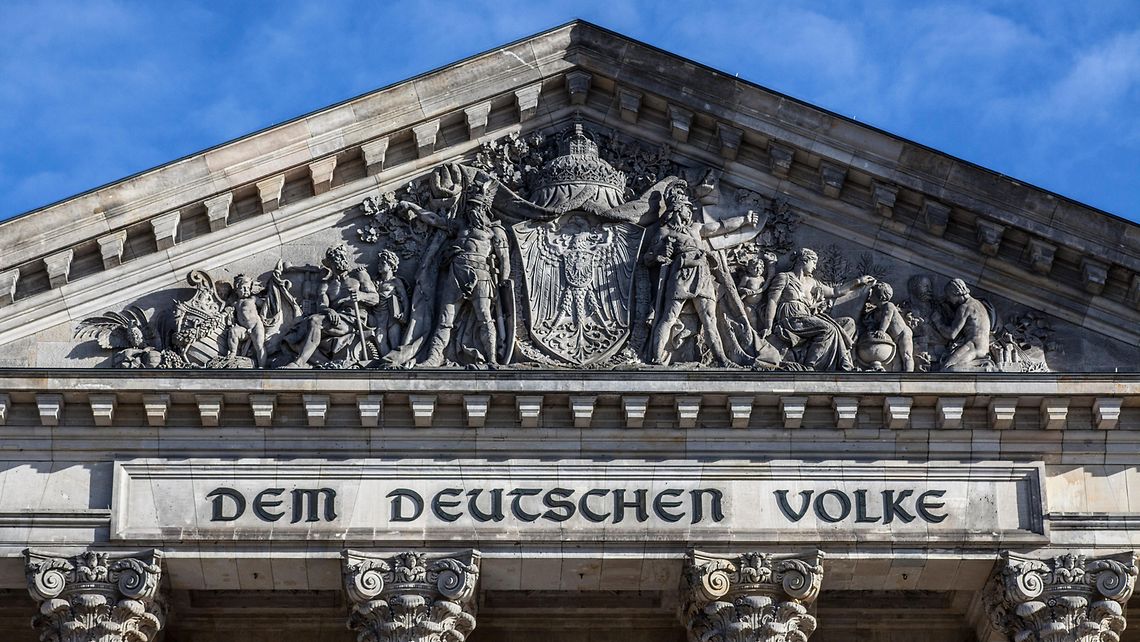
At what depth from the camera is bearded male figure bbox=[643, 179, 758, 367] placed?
26.9m

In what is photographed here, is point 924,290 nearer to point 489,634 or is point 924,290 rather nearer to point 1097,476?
point 1097,476

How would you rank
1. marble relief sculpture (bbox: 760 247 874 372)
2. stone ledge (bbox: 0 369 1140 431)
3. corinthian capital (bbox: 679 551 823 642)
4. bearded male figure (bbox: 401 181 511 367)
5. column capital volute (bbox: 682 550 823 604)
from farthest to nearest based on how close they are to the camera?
marble relief sculpture (bbox: 760 247 874 372)
bearded male figure (bbox: 401 181 511 367)
stone ledge (bbox: 0 369 1140 431)
column capital volute (bbox: 682 550 823 604)
corinthian capital (bbox: 679 551 823 642)

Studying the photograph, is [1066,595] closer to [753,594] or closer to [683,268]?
[753,594]

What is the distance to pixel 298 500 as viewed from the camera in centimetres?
Result: 2609

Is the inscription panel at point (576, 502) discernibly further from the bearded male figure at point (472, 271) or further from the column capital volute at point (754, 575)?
the bearded male figure at point (472, 271)

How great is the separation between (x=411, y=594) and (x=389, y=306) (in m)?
3.33

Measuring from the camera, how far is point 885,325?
1067 inches

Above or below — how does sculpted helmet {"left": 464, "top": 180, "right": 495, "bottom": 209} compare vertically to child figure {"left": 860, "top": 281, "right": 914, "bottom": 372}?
above

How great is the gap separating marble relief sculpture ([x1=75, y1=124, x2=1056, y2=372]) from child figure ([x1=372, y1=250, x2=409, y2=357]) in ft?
0.06

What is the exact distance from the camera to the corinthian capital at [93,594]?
25.4 meters

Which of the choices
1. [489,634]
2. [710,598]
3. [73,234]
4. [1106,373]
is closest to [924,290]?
[1106,373]

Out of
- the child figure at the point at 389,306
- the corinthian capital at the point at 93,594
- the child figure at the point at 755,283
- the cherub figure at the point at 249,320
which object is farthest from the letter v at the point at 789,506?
the corinthian capital at the point at 93,594

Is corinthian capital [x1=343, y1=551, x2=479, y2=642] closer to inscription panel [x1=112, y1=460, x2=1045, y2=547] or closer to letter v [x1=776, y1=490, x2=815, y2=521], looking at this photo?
inscription panel [x1=112, y1=460, x2=1045, y2=547]

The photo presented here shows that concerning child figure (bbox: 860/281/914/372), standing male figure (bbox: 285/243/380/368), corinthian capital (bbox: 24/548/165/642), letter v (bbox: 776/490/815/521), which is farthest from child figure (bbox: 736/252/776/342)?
corinthian capital (bbox: 24/548/165/642)
